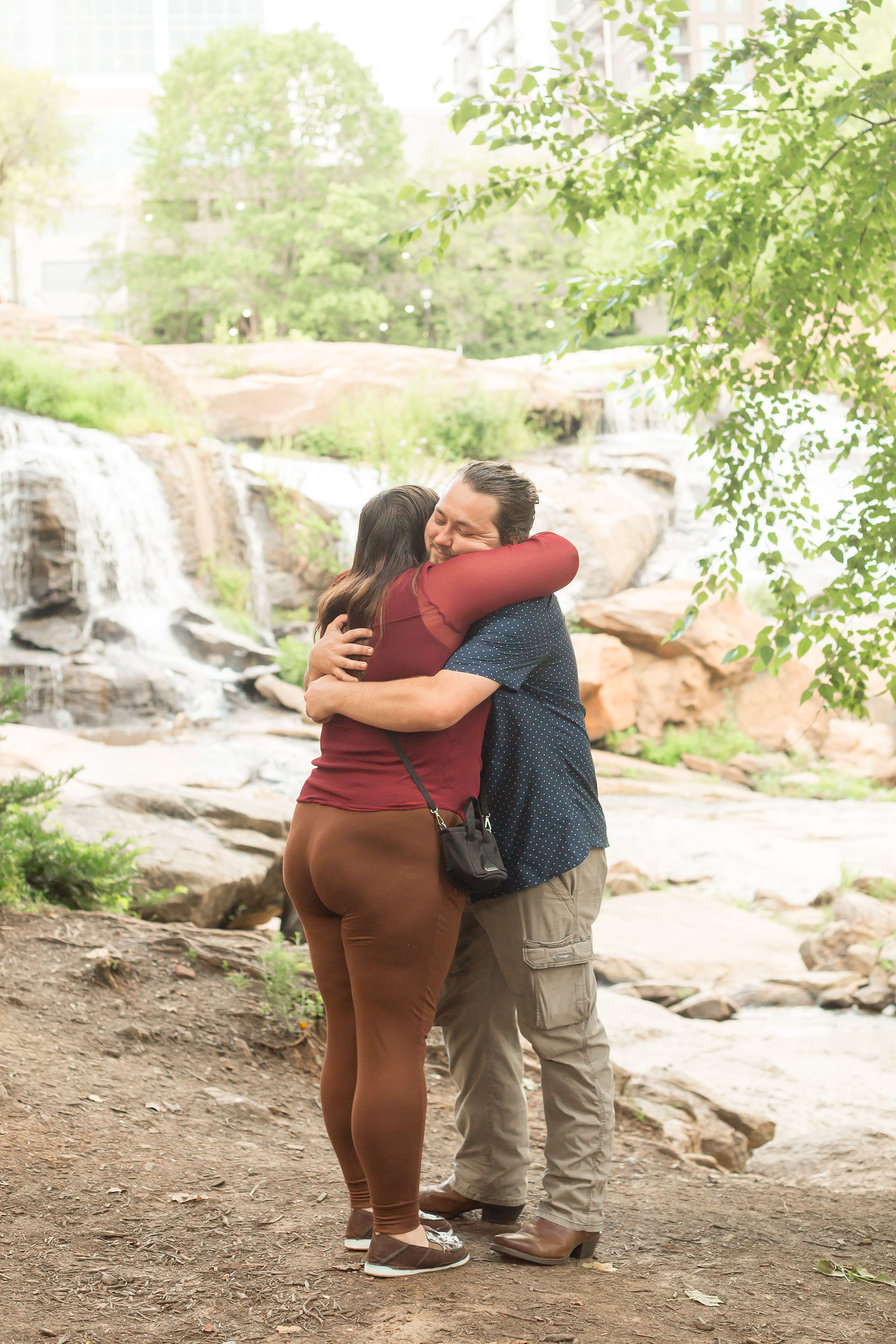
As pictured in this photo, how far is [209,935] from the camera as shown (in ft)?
15.3

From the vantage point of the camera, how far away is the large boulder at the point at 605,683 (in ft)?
46.9

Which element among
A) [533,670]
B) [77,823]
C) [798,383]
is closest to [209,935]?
[77,823]

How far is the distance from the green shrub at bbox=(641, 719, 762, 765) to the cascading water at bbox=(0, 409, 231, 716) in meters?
5.68

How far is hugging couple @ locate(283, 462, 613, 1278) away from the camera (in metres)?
2.23

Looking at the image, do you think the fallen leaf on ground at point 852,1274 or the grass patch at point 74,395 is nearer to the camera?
A: the fallen leaf on ground at point 852,1274

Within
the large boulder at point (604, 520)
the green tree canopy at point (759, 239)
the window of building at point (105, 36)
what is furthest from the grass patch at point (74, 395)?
the window of building at point (105, 36)

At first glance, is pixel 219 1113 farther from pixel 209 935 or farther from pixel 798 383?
pixel 798 383

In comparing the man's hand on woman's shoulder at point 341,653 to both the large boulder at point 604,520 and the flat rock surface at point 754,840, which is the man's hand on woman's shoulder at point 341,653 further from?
the large boulder at point 604,520

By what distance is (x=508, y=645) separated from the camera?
2.33 meters

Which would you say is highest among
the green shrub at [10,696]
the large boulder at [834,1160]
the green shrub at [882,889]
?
the green shrub at [10,696]

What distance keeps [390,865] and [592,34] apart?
173ft

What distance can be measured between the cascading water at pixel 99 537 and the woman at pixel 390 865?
10812 mm

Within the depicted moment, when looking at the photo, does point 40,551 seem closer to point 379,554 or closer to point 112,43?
point 379,554

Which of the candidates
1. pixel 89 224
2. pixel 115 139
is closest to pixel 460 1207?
pixel 89 224
